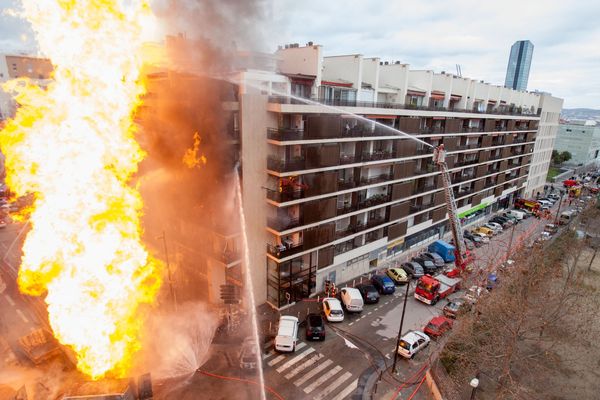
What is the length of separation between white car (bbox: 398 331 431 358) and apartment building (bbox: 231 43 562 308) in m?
7.52

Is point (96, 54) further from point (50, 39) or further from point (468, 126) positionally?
point (468, 126)

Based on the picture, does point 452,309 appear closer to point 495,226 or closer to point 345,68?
point 345,68

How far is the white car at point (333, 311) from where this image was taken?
71.4 feet

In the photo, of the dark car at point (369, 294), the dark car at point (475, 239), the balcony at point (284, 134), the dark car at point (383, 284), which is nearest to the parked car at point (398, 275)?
the dark car at point (383, 284)

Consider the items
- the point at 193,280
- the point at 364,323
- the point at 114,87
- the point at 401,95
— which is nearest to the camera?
the point at 114,87

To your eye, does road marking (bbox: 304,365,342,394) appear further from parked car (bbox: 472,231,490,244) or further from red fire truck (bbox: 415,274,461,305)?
parked car (bbox: 472,231,490,244)

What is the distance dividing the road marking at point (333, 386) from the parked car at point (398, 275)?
11040 millimetres

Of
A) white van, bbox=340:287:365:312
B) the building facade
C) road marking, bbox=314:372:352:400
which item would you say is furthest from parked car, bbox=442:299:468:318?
the building facade

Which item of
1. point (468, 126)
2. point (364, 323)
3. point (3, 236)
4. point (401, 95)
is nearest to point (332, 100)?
point (401, 95)

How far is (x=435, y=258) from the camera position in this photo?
102ft

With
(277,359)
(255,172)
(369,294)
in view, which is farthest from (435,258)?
(255,172)

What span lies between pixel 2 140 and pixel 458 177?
125 feet

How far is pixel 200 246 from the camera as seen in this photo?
2255 centimetres

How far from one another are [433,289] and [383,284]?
3.59 metres
